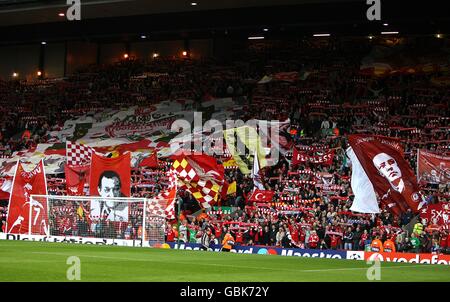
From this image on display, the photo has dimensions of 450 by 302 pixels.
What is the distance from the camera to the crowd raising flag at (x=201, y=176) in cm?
3425

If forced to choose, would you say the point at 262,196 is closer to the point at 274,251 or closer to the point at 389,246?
the point at 274,251

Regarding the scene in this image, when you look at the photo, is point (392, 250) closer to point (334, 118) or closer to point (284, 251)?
point (284, 251)

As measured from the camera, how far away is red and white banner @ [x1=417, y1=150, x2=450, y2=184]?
106 feet

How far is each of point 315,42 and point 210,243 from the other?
20.9 metres

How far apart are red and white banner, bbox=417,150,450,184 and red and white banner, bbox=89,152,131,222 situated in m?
11.2

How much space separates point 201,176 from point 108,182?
373 centimetres

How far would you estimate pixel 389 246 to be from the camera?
29500 millimetres

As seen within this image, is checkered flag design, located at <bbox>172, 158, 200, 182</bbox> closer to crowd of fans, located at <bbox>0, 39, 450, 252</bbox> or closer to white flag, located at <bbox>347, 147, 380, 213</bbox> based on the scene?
crowd of fans, located at <bbox>0, 39, 450, 252</bbox>

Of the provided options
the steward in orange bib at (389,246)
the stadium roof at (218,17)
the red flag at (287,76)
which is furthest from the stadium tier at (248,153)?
the stadium roof at (218,17)

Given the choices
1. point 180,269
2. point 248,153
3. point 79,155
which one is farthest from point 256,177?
point 180,269

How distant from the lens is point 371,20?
42.2 meters

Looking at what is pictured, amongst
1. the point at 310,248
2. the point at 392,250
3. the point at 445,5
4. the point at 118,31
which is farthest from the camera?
the point at 118,31

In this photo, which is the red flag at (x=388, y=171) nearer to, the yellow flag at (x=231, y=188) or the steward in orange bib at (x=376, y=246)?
the steward in orange bib at (x=376, y=246)

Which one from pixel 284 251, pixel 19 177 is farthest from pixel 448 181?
pixel 19 177
